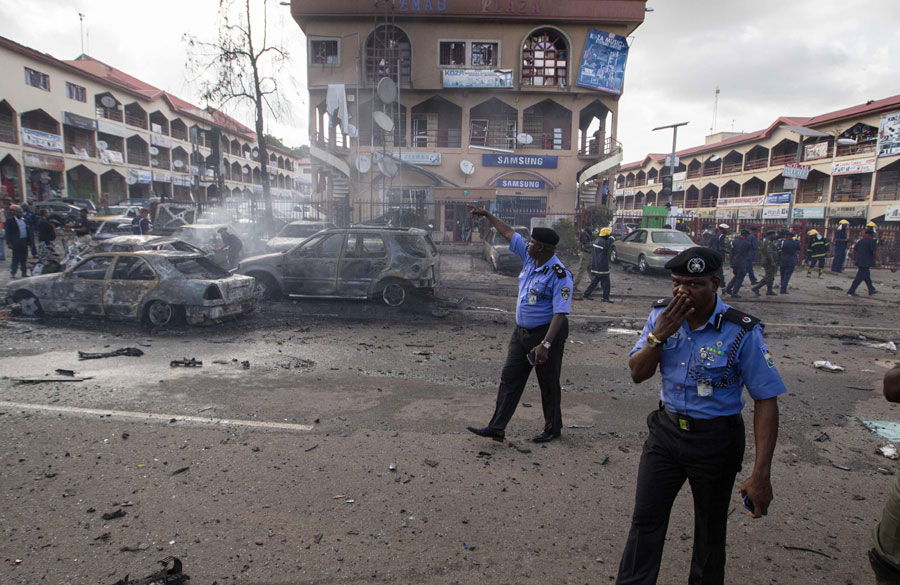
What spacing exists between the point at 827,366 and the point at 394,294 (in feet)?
22.8

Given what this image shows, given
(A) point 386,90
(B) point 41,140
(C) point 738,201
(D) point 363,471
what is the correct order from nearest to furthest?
(D) point 363,471 → (A) point 386,90 → (B) point 41,140 → (C) point 738,201

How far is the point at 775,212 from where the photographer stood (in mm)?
38125

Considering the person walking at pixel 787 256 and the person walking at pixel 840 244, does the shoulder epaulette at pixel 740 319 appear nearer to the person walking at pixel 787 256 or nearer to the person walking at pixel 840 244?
the person walking at pixel 787 256

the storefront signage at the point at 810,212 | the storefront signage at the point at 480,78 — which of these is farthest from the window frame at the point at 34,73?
the storefront signage at the point at 810,212

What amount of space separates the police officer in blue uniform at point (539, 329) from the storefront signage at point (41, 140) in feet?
121

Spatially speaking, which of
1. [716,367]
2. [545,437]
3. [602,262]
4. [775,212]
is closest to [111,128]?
[602,262]

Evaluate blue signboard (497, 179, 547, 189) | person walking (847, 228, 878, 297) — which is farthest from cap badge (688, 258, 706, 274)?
blue signboard (497, 179, 547, 189)

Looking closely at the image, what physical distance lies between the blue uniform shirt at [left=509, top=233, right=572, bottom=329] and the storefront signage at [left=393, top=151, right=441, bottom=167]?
2507 cm

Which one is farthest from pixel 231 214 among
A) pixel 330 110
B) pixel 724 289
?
pixel 724 289

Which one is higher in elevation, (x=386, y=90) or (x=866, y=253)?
(x=386, y=90)

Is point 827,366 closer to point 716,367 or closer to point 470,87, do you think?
point 716,367

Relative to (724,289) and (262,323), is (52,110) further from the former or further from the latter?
(724,289)

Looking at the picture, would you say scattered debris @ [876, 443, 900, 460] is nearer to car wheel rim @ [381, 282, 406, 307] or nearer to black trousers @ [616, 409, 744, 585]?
black trousers @ [616, 409, 744, 585]

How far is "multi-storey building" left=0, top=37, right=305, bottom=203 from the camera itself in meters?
28.0
